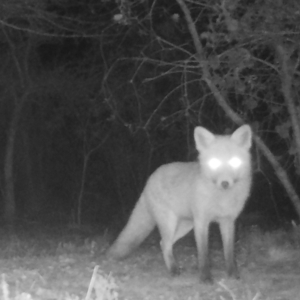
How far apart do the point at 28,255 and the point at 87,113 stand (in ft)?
28.7

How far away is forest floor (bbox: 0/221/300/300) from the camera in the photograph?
6000 millimetres

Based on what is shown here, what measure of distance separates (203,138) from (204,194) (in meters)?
0.59

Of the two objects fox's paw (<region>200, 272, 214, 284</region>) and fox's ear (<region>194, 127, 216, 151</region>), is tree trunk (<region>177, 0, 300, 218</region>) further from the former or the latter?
fox's paw (<region>200, 272, 214, 284</region>)

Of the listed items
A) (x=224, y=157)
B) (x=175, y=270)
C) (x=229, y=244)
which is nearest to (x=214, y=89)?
(x=224, y=157)

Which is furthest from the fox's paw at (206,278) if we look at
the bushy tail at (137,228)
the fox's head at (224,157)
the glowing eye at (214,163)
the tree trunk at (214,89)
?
the tree trunk at (214,89)

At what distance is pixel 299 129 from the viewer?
863 centimetres

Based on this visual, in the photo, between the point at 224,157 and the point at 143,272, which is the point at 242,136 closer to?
the point at 224,157

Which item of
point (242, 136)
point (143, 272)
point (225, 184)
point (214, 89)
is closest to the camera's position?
point (225, 184)

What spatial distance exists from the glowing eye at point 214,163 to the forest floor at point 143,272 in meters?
1.16

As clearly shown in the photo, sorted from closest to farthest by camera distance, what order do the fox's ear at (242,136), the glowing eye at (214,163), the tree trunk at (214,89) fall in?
the glowing eye at (214,163) → the fox's ear at (242,136) → the tree trunk at (214,89)

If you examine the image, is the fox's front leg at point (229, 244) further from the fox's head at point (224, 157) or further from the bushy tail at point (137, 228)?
the bushy tail at point (137, 228)

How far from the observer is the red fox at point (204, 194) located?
7035 mm

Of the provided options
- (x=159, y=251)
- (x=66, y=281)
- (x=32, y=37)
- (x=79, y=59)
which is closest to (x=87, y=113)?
(x=79, y=59)

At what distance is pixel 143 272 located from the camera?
744 centimetres
